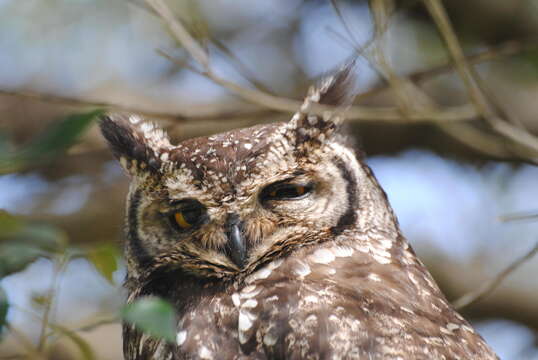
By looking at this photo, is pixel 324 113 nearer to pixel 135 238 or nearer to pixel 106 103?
pixel 135 238

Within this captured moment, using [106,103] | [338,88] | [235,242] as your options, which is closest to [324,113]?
[338,88]

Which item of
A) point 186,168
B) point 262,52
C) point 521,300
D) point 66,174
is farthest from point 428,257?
point 186,168

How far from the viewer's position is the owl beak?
295 cm

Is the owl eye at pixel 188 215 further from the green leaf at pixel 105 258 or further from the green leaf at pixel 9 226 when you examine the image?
the green leaf at pixel 9 226

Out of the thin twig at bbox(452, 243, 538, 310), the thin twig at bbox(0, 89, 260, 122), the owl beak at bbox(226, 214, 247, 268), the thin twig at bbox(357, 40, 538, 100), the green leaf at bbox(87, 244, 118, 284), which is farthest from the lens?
the thin twig at bbox(357, 40, 538, 100)

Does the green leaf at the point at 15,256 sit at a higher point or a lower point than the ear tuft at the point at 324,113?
lower

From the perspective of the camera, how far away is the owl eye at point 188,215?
3061 mm

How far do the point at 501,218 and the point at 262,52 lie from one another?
3.75m

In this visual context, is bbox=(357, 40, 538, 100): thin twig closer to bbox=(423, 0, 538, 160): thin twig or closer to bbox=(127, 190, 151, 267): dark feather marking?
bbox=(423, 0, 538, 160): thin twig

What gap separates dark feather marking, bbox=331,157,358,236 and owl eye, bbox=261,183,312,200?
6.6 inches

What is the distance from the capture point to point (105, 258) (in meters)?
1.89

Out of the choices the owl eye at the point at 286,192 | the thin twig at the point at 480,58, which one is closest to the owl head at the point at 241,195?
the owl eye at the point at 286,192

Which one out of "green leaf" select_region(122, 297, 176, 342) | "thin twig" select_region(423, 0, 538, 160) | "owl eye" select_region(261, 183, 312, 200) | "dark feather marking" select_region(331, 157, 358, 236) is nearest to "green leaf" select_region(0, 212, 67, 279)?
"green leaf" select_region(122, 297, 176, 342)

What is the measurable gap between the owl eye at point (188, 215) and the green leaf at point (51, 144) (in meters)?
1.45
